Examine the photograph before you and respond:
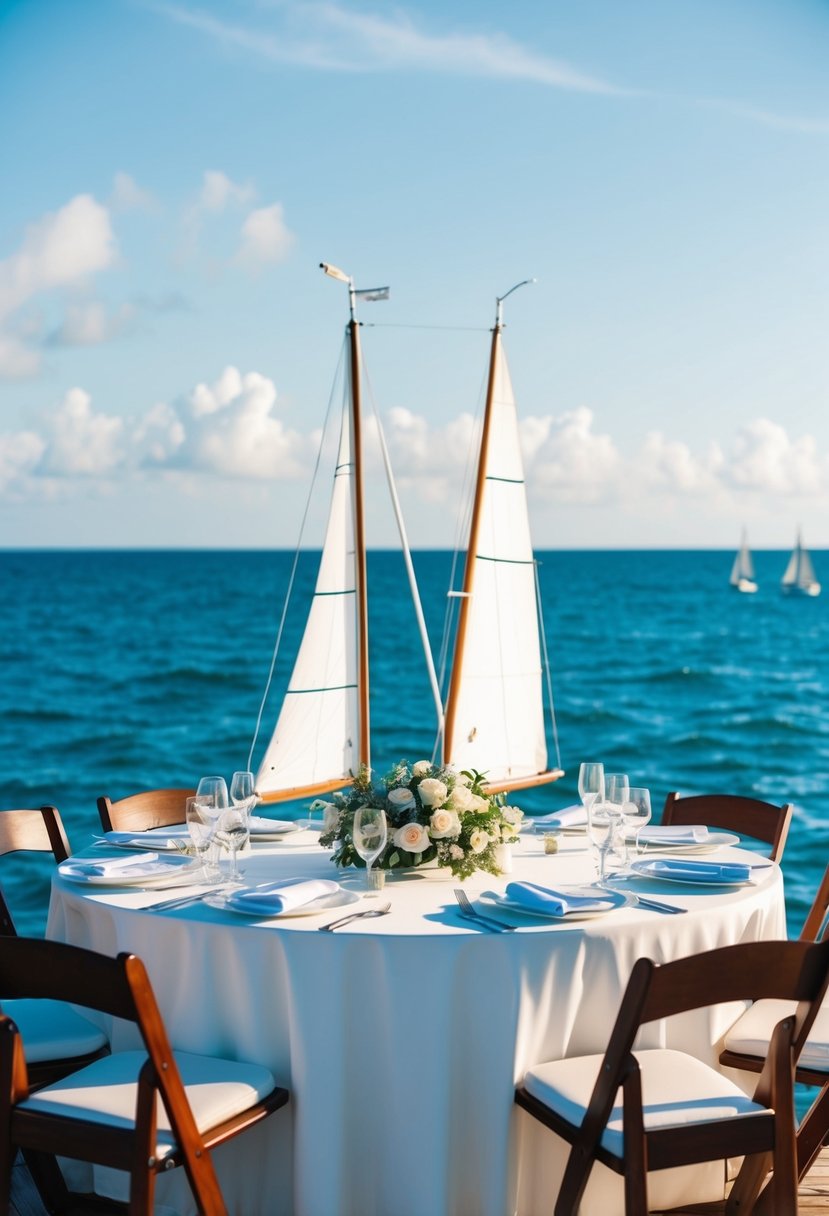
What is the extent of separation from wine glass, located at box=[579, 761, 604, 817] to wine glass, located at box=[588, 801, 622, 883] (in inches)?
1.0

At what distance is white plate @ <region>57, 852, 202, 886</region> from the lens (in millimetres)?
2799

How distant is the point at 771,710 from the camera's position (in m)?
22.5

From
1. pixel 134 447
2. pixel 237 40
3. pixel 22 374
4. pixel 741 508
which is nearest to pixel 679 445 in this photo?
pixel 741 508

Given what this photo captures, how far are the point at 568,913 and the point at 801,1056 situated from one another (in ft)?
2.36

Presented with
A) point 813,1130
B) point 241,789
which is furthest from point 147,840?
point 813,1130

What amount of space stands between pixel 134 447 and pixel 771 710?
2071 cm

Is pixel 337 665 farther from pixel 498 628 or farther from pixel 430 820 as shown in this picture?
pixel 430 820

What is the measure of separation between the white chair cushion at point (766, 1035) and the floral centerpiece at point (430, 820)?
687 millimetres

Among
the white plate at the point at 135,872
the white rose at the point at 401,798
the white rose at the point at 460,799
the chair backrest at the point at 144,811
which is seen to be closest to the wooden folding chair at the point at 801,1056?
the white rose at the point at 460,799

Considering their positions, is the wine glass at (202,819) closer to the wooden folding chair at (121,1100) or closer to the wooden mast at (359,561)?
the wooden folding chair at (121,1100)

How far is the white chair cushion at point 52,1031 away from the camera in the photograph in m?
Answer: 2.64

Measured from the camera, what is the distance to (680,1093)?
2.38 metres

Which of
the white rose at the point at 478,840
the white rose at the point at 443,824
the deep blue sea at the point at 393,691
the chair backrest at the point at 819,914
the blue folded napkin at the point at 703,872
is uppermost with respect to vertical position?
the white rose at the point at 443,824

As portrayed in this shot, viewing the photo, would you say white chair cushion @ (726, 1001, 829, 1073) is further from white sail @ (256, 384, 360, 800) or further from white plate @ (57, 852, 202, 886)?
white sail @ (256, 384, 360, 800)
